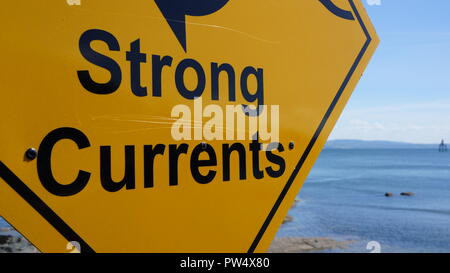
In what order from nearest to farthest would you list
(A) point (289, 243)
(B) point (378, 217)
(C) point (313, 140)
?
(C) point (313, 140) < (A) point (289, 243) < (B) point (378, 217)

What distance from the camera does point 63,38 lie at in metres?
1.06

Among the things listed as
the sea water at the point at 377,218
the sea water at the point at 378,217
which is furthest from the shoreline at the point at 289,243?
the sea water at the point at 378,217

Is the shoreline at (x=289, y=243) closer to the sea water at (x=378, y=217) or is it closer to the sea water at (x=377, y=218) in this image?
the sea water at (x=377, y=218)

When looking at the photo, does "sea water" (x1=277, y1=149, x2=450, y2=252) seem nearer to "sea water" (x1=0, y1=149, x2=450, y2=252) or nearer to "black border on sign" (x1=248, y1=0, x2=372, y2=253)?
"sea water" (x1=0, y1=149, x2=450, y2=252)

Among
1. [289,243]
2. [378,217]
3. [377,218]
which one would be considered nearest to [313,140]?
[289,243]

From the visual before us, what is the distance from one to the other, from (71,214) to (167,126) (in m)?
0.40

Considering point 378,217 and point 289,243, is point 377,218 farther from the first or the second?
point 289,243

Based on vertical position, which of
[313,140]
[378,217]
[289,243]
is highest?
[313,140]

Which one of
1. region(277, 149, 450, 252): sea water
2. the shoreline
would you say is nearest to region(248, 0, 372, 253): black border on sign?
region(277, 149, 450, 252): sea water

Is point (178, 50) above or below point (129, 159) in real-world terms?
above

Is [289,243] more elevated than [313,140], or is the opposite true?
[313,140]
